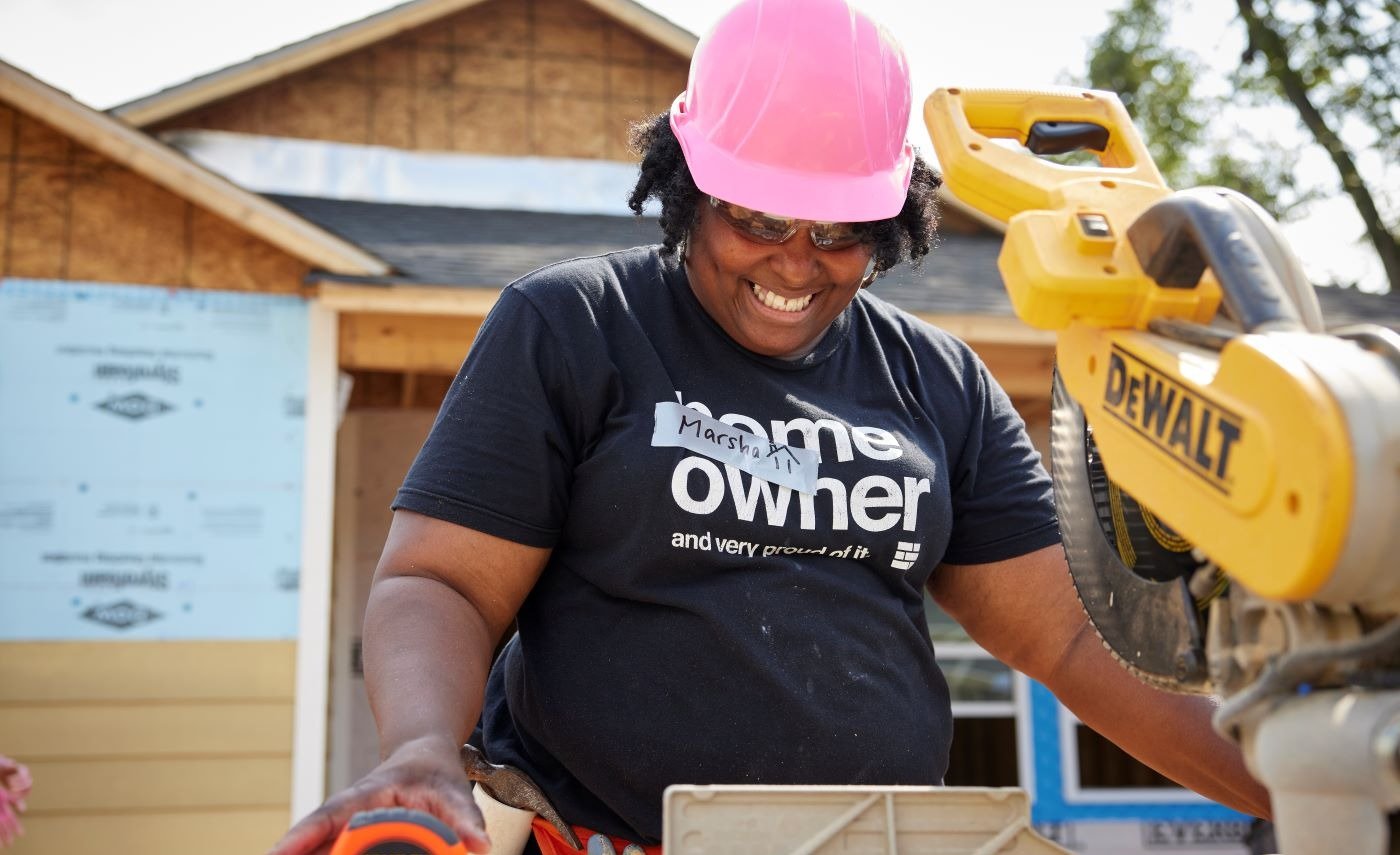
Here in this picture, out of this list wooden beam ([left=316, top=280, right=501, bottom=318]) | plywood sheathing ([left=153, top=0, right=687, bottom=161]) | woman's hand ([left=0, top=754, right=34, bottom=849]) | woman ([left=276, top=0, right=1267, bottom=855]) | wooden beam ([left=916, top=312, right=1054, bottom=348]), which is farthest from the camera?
plywood sheathing ([left=153, top=0, right=687, bottom=161])

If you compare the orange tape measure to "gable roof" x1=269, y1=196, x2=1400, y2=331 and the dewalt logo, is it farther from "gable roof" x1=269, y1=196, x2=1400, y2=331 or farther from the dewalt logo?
"gable roof" x1=269, y1=196, x2=1400, y2=331

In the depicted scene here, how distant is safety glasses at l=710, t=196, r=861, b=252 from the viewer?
6.58 feet

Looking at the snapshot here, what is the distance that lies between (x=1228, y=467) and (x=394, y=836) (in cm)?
74

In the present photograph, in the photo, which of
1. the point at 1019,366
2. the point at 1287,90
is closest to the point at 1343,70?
the point at 1287,90

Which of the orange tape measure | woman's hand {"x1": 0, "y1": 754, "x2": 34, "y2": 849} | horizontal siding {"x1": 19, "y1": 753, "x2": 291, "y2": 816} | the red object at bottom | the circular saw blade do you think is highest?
the circular saw blade

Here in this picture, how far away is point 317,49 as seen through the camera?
27.7 ft

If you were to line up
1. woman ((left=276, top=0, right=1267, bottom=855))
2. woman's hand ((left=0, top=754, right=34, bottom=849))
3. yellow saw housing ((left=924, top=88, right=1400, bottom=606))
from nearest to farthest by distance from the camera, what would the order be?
1. yellow saw housing ((left=924, top=88, right=1400, bottom=606))
2. woman ((left=276, top=0, right=1267, bottom=855))
3. woman's hand ((left=0, top=754, right=34, bottom=849))

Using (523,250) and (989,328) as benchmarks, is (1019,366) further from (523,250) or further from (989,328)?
(523,250)

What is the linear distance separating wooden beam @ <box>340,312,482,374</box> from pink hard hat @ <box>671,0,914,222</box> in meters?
4.73

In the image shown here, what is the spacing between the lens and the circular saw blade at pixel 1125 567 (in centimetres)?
138

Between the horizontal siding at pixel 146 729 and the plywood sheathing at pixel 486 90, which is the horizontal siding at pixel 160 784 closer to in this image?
the horizontal siding at pixel 146 729

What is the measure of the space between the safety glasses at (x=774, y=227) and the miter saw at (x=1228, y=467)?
13.9 inches

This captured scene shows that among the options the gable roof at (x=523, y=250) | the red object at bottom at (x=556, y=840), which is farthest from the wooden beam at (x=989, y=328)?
the red object at bottom at (x=556, y=840)

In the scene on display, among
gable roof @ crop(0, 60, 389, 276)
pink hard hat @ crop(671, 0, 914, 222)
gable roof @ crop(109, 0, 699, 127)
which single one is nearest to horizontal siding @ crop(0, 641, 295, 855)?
gable roof @ crop(0, 60, 389, 276)
